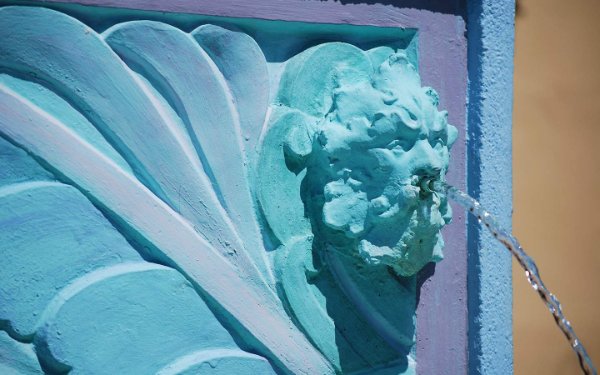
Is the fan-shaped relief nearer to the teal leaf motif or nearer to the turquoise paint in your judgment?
the teal leaf motif

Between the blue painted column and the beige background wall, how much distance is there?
62 cm

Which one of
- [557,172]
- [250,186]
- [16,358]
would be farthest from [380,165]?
[557,172]

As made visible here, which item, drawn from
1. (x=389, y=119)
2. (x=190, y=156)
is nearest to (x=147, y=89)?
(x=190, y=156)

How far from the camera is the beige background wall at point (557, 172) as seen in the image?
1874mm

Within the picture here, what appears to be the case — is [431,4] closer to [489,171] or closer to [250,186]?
[489,171]

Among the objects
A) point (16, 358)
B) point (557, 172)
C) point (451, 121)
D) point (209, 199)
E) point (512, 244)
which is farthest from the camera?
point (557, 172)

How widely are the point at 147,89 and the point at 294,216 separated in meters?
0.32

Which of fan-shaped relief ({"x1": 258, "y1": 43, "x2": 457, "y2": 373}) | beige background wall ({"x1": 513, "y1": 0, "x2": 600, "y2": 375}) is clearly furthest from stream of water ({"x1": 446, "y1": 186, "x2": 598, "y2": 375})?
beige background wall ({"x1": 513, "y1": 0, "x2": 600, "y2": 375})

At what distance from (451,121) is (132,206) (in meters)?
0.63

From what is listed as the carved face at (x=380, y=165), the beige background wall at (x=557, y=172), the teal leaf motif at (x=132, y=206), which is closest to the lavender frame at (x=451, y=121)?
the carved face at (x=380, y=165)

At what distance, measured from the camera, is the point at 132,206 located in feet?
3.17

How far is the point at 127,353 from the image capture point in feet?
3.15

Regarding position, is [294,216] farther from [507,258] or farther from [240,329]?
[507,258]

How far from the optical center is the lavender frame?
1161 mm
